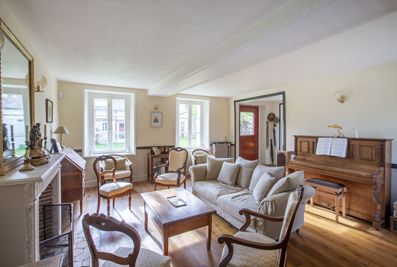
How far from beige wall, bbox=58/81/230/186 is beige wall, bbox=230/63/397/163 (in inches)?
89.6

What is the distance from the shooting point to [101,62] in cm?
308

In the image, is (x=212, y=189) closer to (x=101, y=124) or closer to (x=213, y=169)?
(x=213, y=169)

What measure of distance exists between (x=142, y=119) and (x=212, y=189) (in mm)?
2914

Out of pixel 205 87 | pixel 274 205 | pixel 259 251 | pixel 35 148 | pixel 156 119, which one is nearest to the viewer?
pixel 259 251

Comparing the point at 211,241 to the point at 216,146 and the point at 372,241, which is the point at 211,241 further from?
the point at 216,146

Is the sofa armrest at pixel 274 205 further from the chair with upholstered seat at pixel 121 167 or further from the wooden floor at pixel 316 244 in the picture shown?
the chair with upholstered seat at pixel 121 167

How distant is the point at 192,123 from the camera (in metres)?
6.12

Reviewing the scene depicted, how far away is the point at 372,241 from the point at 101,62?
14.4 feet

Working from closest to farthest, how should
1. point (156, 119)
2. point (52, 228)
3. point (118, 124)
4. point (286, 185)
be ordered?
point (286, 185), point (52, 228), point (118, 124), point (156, 119)

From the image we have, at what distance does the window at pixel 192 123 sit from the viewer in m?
5.93

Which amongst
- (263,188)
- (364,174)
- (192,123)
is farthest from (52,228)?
(192,123)

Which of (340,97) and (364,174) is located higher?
(340,97)

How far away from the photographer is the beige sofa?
2197 mm

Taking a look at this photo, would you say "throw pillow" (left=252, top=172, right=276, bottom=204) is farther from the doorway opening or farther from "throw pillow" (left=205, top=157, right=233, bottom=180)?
the doorway opening
